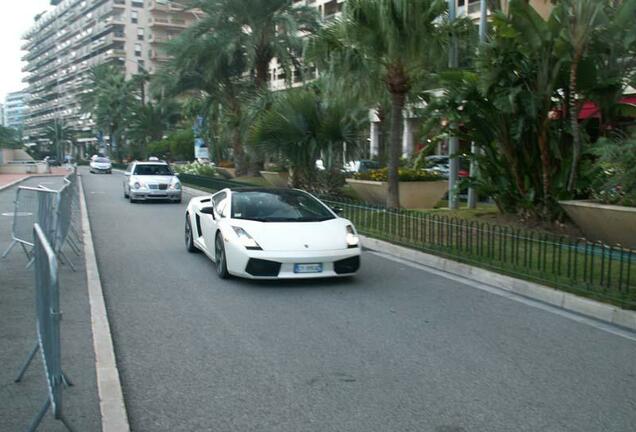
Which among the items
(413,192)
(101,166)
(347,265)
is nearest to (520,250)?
(347,265)

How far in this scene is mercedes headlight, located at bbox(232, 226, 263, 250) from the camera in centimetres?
922

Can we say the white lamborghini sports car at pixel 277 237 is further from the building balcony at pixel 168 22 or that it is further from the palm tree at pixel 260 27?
the building balcony at pixel 168 22

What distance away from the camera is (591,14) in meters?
11.8

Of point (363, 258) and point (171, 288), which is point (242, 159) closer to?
point (363, 258)

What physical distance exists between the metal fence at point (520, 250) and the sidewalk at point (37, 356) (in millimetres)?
5675

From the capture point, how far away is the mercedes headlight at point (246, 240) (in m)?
9.22

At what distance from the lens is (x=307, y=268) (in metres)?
9.19

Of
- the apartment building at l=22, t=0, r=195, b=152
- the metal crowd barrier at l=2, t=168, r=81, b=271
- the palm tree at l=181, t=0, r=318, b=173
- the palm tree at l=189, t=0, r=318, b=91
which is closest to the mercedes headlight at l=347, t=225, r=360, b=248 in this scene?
the metal crowd barrier at l=2, t=168, r=81, b=271

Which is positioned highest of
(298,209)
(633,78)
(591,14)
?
(591,14)

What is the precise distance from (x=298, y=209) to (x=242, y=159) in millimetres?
24887

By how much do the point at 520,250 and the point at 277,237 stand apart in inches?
164

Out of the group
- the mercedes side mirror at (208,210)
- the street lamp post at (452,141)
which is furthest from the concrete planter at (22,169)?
the mercedes side mirror at (208,210)

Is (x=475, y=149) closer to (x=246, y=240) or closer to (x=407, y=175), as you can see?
(x=407, y=175)

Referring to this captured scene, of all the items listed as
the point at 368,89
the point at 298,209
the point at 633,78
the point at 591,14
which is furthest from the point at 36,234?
the point at 368,89
